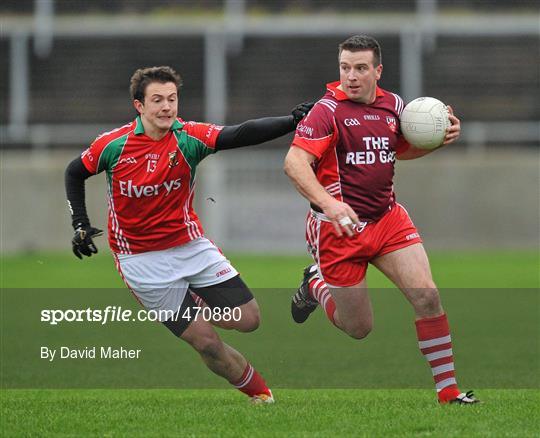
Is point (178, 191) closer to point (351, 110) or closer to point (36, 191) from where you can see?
point (351, 110)

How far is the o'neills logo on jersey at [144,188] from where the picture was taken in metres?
6.72

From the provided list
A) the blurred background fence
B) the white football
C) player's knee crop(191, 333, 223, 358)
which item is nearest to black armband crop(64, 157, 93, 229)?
player's knee crop(191, 333, 223, 358)

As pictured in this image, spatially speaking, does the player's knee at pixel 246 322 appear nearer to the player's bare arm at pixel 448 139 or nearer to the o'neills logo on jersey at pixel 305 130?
the o'neills logo on jersey at pixel 305 130

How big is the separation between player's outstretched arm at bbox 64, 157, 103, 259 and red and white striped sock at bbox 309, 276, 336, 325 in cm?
158

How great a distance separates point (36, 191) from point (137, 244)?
15.6 meters

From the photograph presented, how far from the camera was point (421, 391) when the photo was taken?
7.27m

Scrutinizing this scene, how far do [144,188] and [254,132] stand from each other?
76cm

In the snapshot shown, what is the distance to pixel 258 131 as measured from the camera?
6.79 meters

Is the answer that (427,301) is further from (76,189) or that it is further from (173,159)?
(76,189)

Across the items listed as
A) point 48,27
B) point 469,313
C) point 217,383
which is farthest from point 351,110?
point 48,27

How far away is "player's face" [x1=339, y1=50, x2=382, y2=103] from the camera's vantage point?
660 cm

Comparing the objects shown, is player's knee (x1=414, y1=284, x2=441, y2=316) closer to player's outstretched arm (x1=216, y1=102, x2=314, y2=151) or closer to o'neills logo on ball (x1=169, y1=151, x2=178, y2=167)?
player's outstretched arm (x1=216, y1=102, x2=314, y2=151)

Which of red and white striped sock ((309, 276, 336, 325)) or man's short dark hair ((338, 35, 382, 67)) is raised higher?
man's short dark hair ((338, 35, 382, 67))

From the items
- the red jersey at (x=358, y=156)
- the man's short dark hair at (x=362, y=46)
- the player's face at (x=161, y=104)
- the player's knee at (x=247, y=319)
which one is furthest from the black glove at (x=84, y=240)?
the man's short dark hair at (x=362, y=46)
